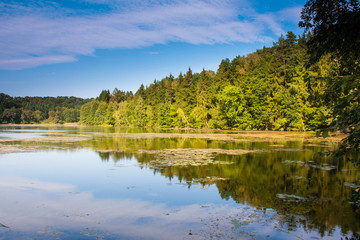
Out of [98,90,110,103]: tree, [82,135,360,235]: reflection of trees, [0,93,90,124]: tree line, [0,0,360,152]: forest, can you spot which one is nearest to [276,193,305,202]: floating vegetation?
[82,135,360,235]: reflection of trees

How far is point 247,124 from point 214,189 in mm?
47718

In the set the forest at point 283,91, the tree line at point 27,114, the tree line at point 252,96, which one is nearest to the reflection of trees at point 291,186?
the forest at point 283,91

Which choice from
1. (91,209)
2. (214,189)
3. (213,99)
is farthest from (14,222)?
(213,99)

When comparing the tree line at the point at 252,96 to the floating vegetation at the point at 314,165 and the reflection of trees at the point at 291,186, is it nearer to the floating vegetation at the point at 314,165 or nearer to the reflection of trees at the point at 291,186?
the floating vegetation at the point at 314,165

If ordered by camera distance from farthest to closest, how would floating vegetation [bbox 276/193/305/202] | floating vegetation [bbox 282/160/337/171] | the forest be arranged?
floating vegetation [bbox 282/160/337/171] → floating vegetation [bbox 276/193/305/202] → the forest

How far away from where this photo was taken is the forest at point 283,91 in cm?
464

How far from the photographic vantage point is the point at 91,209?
7.82m

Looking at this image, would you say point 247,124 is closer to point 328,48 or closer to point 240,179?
point 240,179

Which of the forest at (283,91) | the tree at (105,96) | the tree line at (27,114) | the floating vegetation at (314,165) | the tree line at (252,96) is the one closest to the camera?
the forest at (283,91)

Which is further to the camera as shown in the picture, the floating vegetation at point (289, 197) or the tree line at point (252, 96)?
the tree line at point (252, 96)

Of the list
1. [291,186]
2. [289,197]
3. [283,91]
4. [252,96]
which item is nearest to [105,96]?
[252,96]

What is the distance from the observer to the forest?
464cm

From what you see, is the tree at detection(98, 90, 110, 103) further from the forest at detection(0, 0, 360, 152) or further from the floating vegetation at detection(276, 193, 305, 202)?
the floating vegetation at detection(276, 193, 305, 202)

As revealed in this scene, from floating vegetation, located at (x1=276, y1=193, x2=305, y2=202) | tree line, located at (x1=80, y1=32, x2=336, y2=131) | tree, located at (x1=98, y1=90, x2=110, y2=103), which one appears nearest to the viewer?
floating vegetation, located at (x1=276, y1=193, x2=305, y2=202)
